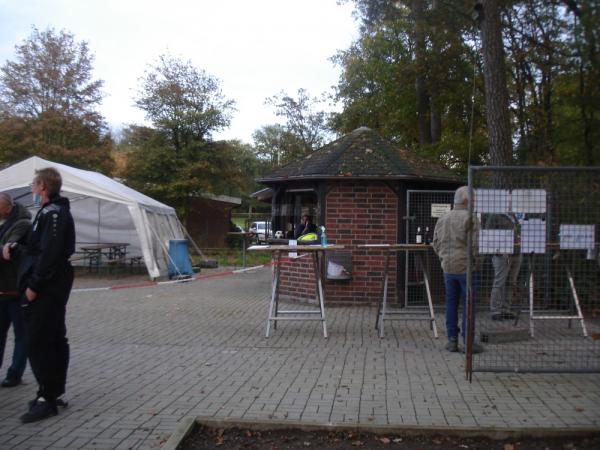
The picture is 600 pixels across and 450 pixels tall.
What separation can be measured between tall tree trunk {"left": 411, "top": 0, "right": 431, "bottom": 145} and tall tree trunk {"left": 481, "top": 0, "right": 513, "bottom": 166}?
5.74m

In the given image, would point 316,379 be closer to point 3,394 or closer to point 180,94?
point 3,394

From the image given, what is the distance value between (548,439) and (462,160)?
1766 centimetres

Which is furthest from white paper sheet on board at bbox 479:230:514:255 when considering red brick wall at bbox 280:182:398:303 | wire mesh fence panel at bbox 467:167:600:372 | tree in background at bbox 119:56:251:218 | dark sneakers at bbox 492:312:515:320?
tree in background at bbox 119:56:251:218

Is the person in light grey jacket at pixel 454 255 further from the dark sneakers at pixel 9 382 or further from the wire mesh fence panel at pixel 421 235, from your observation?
the dark sneakers at pixel 9 382

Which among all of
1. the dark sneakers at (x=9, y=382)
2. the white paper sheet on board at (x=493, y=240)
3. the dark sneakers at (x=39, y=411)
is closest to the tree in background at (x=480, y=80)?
the white paper sheet on board at (x=493, y=240)

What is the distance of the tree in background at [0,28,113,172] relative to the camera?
31672 mm

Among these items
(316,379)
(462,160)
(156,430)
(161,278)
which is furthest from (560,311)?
(462,160)

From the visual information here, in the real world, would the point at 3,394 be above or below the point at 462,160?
below

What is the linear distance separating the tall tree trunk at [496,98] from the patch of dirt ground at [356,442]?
7032mm

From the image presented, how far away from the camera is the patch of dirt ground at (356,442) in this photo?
4.48 metres

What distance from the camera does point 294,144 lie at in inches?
1948

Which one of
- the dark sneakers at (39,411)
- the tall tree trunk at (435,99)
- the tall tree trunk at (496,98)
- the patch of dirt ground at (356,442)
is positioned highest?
the tall tree trunk at (435,99)

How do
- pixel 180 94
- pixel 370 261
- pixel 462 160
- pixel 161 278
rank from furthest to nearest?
pixel 180 94 → pixel 462 160 → pixel 161 278 → pixel 370 261

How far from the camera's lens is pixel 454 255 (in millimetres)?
7402
